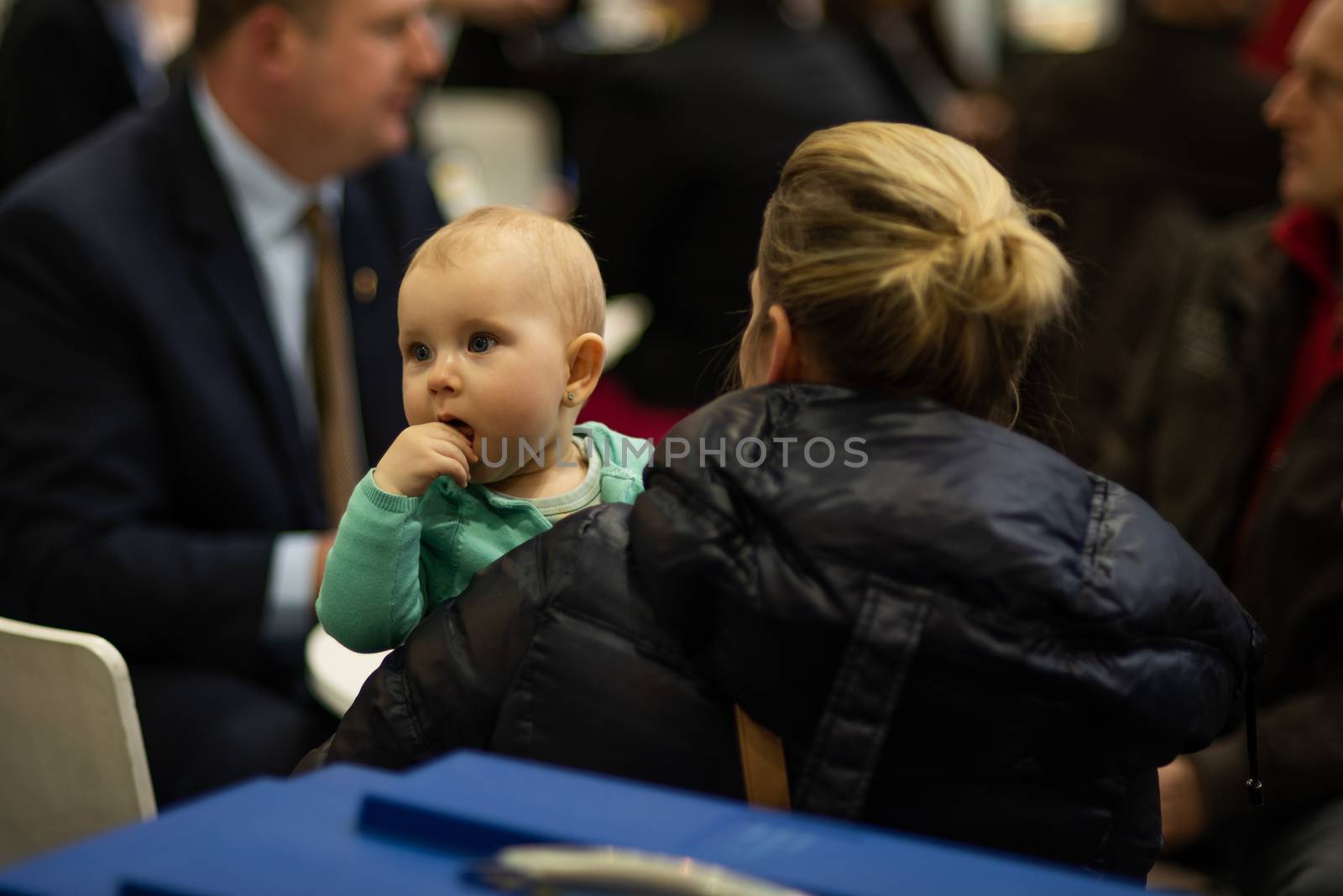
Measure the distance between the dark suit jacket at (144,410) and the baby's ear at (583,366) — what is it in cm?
85

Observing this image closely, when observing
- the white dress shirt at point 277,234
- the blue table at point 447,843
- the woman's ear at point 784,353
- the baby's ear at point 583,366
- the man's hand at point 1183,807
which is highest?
the woman's ear at point 784,353

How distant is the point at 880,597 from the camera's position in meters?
1.06

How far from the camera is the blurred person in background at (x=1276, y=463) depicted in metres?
2.15

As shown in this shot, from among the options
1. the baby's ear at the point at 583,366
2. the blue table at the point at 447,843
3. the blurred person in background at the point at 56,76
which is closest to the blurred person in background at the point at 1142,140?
the blurred person in background at the point at 56,76

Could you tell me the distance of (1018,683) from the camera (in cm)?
107

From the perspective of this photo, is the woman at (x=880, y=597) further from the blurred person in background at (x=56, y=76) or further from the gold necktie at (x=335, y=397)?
the blurred person in background at (x=56, y=76)

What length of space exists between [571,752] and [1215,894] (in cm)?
222

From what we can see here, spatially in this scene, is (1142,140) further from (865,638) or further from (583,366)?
(865,638)

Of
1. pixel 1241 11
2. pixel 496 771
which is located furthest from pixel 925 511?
pixel 1241 11

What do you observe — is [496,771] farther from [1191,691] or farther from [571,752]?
[1191,691]

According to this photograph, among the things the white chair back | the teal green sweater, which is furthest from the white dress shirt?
the teal green sweater

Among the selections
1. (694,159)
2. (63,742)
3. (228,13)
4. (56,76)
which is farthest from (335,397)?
(56,76)

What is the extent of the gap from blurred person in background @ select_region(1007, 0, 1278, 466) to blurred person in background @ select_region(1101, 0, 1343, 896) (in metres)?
0.76

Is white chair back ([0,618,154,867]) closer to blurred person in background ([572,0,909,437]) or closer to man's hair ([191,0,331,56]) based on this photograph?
man's hair ([191,0,331,56])
